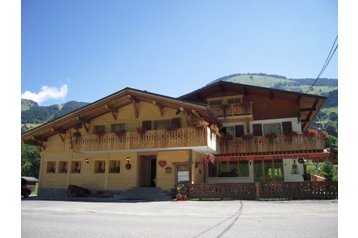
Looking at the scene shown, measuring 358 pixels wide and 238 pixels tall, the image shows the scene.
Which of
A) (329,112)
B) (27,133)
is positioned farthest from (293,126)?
(329,112)

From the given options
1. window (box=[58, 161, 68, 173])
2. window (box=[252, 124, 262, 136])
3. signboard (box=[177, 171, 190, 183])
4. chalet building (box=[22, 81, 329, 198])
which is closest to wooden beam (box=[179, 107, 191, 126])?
chalet building (box=[22, 81, 329, 198])

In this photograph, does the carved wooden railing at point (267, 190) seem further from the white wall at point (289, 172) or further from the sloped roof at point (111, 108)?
the white wall at point (289, 172)

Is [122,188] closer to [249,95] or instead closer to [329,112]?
[249,95]

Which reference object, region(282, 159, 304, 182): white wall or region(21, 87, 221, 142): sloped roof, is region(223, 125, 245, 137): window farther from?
region(282, 159, 304, 182): white wall

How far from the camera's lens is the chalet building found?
72.4 feet

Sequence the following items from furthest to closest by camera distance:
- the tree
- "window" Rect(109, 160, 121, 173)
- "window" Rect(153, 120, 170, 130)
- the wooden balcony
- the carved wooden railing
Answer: the tree, "window" Rect(109, 160, 121, 173), "window" Rect(153, 120, 170, 130), the wooden balcony, the carved wooden railing

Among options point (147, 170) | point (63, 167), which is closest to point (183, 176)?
point (147, 170)

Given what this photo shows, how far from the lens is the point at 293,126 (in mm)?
25031

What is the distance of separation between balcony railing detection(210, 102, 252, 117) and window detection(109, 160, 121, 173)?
30.4 ft

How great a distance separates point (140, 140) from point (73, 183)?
7639mm

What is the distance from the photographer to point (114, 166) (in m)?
24.8
